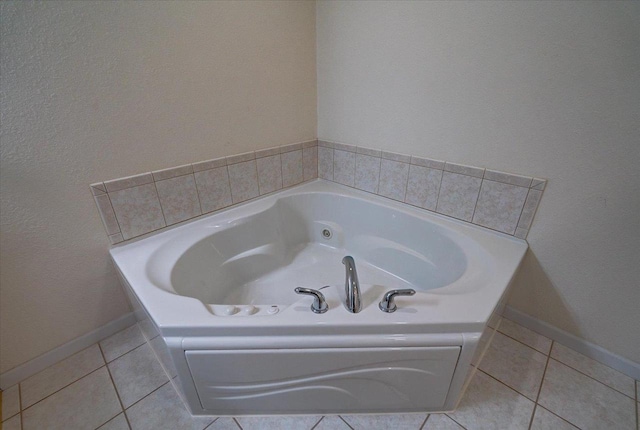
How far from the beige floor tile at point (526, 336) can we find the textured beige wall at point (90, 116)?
1.75 meters

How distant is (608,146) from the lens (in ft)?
3.34

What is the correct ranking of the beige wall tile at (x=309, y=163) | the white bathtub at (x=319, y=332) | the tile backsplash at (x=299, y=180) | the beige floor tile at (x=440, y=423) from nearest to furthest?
the white bathtub at (x=319, y=332)
the beige floor tile at (x=440, y=423)
the tile backsplash at (x=299, y=180)
the beige wall tile at (x=309, y=163)

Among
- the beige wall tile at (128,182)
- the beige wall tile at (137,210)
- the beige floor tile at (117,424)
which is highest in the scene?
the beige wall tile at (128,182)

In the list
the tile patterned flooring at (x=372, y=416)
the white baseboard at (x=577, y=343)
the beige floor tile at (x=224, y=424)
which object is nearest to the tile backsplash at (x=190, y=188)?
the tile patterned flooring at (x=372, y=416)

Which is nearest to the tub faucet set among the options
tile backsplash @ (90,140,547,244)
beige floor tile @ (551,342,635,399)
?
tile backsplash @ (90,140,547,244)

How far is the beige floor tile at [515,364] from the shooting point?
1.17 metres

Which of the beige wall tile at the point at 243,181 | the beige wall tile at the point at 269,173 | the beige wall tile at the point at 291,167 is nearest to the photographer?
the beige wall tile at the point at 243,181

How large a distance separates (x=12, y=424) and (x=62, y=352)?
29 cm

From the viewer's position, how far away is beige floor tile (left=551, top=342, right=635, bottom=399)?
1156 mm

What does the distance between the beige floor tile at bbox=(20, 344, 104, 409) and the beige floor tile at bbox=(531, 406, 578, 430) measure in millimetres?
1834

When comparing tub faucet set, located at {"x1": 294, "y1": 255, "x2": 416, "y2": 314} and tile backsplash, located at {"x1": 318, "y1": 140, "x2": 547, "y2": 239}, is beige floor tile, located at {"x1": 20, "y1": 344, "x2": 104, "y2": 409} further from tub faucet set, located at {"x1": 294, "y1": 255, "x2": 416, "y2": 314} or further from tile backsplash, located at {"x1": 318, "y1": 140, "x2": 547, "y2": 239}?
tile backsplash, located at {"x1": 318, "y1": 140, "x2": 547, "y2": 239}

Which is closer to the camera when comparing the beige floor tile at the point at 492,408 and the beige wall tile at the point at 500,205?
the beige floor tile at the point at 492,408

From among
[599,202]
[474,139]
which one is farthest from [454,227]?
[599,202]

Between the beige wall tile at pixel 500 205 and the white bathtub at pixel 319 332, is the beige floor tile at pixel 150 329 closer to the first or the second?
the white bathtub at pixel 319 332
